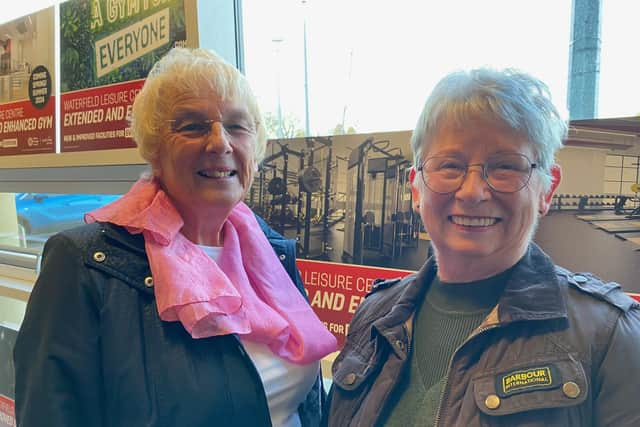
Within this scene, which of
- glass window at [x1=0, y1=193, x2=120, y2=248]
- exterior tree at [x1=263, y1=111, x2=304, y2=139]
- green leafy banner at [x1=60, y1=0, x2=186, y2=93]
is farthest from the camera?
glass window at [x1=0, y1=193, x2=120, y2=248]

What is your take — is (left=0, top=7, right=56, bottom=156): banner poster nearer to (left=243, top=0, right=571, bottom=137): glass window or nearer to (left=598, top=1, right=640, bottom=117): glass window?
(left=243, top=0, right=571, bottom=137): glass window

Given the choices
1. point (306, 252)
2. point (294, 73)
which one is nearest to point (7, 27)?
point (294, 73)

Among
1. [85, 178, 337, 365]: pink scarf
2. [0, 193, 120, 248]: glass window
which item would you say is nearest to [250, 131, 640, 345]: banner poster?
[85, 178, 337, 365]: pink scarf

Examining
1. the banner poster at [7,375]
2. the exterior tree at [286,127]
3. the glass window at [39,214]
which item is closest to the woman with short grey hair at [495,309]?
the exterior tree at [286,127]

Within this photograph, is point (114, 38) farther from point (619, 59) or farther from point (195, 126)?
point (619, 59)

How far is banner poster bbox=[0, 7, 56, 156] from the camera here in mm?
2559

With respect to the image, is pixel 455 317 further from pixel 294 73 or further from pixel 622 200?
pixel 294 73

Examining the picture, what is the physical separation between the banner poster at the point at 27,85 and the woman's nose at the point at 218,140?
177cm

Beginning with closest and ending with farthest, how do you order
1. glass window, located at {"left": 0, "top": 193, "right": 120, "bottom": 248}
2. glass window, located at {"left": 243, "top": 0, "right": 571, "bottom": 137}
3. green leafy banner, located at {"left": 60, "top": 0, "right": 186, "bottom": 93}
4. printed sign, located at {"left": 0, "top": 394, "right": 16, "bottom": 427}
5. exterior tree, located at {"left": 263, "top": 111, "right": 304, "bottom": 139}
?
glass window, located at {"left": 243, "top": 0, "right": 571, "bottom": 137} → exterior tree, located at {"left": 263, "top": 111, "right": 304, "bottom": 139} → green leafy banner, located at {"left": 60, "top": 0, "right": 186, "bottom": 93} → printed sign, located at {"left": 0, "top": 394, "right": 16, "bottom": 427} → glass window, located at {"left": 0, "top": 193, "right": 120, "bottom": 248}

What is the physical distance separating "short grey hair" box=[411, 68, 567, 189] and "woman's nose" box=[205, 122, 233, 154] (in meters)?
0.49

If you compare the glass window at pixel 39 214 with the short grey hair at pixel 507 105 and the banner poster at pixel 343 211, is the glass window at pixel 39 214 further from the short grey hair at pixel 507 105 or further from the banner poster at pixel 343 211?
the short grey hair at pixel 507 105

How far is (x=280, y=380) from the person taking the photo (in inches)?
48.9

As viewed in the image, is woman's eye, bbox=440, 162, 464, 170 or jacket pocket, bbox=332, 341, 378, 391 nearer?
woman's eye, bbox=440, 162, 464, 170

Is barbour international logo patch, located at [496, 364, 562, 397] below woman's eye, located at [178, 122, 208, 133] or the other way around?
below
